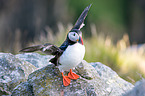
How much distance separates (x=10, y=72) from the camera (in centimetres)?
385

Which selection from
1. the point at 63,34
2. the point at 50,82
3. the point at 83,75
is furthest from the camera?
the point at 63,34

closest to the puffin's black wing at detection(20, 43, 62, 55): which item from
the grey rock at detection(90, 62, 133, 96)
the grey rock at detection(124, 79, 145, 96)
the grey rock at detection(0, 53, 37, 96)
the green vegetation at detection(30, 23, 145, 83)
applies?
the grey rock at detection(0, 53, 37, 96)

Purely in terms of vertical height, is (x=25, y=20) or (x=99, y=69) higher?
(x=25, y=20)

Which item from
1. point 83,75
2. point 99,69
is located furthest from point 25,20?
point 83,75

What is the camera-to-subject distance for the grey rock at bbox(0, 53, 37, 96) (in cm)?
371

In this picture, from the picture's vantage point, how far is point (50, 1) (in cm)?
1024

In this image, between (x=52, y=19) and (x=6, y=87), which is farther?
(x=52, y=19)

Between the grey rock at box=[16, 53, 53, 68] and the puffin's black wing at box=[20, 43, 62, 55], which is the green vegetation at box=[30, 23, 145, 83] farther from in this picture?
the puffin's black wing at box=[20, 43, 62, 55]

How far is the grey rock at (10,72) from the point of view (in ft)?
12.2

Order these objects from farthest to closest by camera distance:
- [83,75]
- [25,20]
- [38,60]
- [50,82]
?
[25,20] → [38,60] → [83,75] → [50,82]

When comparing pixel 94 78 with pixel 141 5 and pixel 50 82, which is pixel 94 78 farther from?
pixel 141 5

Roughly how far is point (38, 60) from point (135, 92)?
9.67 feet

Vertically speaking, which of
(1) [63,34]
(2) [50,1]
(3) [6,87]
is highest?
(2) [50,1]

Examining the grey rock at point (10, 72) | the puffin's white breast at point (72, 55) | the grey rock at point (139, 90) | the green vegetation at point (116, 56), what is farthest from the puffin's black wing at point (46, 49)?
the green vegetation at point (116, 56)
